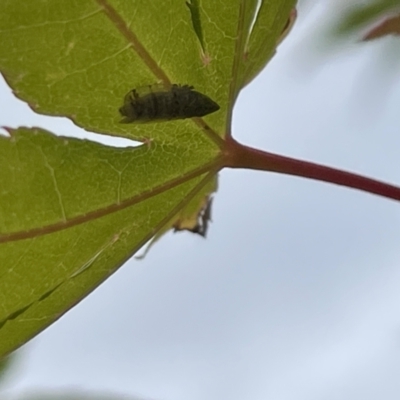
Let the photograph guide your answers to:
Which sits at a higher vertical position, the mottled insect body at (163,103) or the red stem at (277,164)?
the mottled insect body at (163,103)

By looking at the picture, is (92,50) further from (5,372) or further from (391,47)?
(391,47)

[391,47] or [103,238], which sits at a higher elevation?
[391,47]

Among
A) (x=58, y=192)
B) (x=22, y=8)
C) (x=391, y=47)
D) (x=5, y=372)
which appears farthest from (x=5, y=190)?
(x=391, y=47)

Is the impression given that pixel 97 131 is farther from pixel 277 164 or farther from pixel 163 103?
pixel 277 164

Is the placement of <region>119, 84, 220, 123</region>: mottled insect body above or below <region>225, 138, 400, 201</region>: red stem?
Answer: above

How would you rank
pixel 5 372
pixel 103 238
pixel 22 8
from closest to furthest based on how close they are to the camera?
pixel 22 8, pixel 103 238, pixel 5 372

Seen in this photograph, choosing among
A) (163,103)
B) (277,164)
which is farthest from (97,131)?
(277,164)
